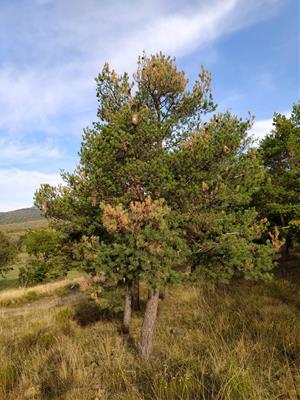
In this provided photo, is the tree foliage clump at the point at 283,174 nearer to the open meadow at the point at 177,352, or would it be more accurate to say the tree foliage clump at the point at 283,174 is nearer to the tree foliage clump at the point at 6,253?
the open meadow at the point at 177,352

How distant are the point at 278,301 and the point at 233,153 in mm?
7544

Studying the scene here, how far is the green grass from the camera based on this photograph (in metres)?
4.10

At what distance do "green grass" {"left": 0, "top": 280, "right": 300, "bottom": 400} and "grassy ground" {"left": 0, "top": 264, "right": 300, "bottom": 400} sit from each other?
20 mm

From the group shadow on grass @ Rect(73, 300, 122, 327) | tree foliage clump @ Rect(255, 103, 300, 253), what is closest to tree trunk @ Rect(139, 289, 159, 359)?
shadow on grass @ Rect(73, 300, 122, 327)

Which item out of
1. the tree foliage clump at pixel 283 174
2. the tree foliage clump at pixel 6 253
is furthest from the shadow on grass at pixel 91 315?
the tree foliage clump at pixel 6 253

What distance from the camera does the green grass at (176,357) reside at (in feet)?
13.4

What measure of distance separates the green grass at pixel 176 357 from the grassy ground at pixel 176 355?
0.06ft

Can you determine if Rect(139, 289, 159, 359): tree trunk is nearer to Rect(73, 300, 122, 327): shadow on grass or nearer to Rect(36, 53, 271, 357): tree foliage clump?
Rect(36, 53, 271, 357): tree foliage clump

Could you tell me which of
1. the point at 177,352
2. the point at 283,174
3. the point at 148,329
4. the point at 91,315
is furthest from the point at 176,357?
the point at 283,174

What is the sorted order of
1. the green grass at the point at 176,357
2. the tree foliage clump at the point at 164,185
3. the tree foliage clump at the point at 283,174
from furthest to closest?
1. the tree foliage clump at the point at 283,174
2. the tree foliage clump at the point at 164,185
3. the green grass at the point at 176,357

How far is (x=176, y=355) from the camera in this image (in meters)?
5.87

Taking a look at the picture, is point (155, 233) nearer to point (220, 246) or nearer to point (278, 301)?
point (220, 246)

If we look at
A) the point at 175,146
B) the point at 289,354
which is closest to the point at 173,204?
the point at 175,146

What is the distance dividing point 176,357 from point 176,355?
10 centimetres
